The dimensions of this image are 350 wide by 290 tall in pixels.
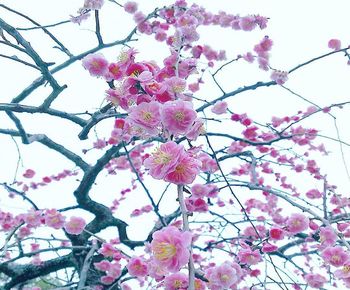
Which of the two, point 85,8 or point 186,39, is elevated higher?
point 85,8

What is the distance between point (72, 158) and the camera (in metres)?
4.61

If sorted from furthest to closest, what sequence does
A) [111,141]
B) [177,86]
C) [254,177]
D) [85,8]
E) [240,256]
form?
[111,141] → [254,177] → [85,8] → [240,256] → [177,86]

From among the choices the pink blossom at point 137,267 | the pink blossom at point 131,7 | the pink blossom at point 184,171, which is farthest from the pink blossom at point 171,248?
the pink blossom at point 131,7

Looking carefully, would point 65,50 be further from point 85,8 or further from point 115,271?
point 115,271

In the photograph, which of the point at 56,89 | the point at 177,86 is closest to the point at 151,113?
the point at 177,86

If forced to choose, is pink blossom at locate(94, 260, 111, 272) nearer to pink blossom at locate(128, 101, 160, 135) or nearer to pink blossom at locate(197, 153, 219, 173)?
pink blossom at locate(197, 153, 219, 173)

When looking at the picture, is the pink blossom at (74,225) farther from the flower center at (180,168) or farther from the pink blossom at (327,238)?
the flower center at (180,168)

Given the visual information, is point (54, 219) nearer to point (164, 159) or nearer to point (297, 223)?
point (297, 223)

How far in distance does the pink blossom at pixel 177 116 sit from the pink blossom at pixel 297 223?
6.32 feet

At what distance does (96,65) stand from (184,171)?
119cm

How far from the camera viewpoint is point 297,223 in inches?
123

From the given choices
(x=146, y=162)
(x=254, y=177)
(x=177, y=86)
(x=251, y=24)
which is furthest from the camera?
(x=251, y=24)

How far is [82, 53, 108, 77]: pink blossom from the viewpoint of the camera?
2.33 metres

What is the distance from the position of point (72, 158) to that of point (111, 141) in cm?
54
